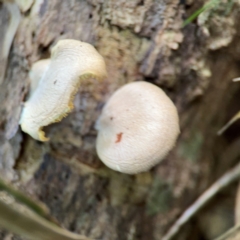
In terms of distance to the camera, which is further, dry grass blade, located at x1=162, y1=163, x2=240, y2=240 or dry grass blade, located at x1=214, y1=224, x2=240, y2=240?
dry grass blade, located at x1=162, y1=163, x2=240, y2=240

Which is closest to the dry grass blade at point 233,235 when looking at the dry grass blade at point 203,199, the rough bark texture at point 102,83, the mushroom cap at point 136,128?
the dry grass blade at point 203,199

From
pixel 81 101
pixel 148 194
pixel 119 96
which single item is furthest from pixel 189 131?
pixel 81 101

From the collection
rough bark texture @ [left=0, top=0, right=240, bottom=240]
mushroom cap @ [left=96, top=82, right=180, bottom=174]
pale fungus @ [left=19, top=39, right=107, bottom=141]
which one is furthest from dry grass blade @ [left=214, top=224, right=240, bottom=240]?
pale fungus @ [left=19, top=39, right=107, bottom=141]

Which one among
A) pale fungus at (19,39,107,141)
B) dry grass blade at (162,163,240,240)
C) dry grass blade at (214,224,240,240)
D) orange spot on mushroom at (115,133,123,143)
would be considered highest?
pale fungus at (19,39,107,141)

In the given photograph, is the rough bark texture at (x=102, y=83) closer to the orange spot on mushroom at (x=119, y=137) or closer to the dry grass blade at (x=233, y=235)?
the orange spot on mushroom at (x=119, y=137)

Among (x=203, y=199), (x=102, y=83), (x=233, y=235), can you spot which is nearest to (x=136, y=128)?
(x=102, y=83)

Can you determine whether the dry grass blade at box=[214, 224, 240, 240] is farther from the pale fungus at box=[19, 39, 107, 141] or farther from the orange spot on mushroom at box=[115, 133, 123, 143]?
the pale fungus at box=[19, 39, 107, 141]
